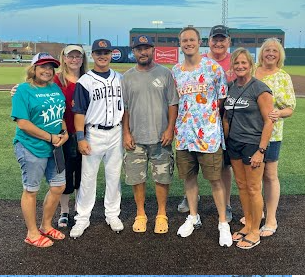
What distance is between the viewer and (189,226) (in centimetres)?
448

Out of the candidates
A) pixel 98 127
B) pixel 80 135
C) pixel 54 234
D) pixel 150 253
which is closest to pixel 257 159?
pixel 150 253

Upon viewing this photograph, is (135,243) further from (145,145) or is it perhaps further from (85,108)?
(85,108)

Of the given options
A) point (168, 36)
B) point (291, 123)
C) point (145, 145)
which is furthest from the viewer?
point (168, 36)

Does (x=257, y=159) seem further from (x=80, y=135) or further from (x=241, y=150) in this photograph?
(x=80, y=135)

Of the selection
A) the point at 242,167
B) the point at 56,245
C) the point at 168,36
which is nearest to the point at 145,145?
the point at 242,167

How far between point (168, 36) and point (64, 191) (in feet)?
276

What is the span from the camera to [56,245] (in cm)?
416

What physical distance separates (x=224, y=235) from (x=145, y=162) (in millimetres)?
1113

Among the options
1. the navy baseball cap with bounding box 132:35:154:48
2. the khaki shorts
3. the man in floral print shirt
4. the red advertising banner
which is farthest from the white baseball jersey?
the red advertising banner

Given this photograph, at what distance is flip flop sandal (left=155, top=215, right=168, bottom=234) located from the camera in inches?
177

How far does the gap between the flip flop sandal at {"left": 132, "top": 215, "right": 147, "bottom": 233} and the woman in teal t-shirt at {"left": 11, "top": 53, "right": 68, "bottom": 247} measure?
2.97 feet

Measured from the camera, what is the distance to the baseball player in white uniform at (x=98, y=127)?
4234 mm

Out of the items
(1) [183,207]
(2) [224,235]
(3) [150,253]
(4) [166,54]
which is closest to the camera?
(3) [150,253]

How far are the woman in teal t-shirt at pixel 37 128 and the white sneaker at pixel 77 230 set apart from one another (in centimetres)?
26
